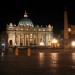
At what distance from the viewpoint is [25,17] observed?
159500 millimetres

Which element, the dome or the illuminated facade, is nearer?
the illuminated facade

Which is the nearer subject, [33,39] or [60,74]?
[60,74]

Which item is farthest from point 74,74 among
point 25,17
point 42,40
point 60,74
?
point 25,17

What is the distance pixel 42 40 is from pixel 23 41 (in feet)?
27.9

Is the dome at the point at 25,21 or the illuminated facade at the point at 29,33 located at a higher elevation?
the dome at the point at 25,21

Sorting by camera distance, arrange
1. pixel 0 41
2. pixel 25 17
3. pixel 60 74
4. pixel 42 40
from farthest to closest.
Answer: pixel 25 17 → pixel 42 40 → pixel 0 41 → pixel 60 74

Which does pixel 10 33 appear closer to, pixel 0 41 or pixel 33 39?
pixel 33 39

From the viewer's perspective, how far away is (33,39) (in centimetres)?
14838

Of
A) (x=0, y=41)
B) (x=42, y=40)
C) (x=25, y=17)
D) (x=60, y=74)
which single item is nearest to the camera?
(x=60, y=74)

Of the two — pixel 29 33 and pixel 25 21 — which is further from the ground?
pixel 25 21

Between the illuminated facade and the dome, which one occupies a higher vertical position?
the dome

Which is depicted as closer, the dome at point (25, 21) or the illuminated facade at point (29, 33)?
the illuminated facade at point (29, 33)

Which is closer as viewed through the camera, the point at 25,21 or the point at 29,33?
the point at 29,33

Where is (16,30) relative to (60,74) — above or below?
above
